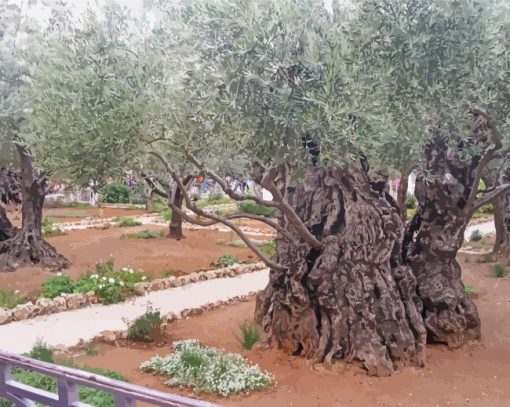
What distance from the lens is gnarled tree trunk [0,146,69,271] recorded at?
17391 millimetres

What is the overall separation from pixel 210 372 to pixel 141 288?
6.81 m

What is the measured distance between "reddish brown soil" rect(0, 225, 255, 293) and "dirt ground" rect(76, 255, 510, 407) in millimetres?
6260

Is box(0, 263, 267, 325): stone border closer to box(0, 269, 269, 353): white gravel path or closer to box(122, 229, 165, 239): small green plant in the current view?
box(0, 269, 269, 353): white gravel path

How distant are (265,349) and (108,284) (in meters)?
5.42

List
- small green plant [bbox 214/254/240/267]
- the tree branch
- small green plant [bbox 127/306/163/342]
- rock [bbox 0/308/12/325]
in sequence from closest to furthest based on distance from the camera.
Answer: the tree branch < small green plant [bbox 127/306/163/342] < rock [bbox 0/308/12/325] < small green plant [bbox 214/254/240/267]

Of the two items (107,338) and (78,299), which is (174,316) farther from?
(78,299)

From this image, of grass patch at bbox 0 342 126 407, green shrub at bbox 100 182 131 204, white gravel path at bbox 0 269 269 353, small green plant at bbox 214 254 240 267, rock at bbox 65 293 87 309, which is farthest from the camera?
green shrub at bbox 100 182 131 204

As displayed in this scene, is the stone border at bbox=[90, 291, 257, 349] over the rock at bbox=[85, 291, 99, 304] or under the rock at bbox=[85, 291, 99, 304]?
under

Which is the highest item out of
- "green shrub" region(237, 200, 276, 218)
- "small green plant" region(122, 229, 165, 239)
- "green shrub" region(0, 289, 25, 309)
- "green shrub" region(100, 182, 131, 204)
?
"green shrub" region(100, 182, 131, 204)

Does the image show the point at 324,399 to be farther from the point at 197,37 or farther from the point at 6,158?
the point at 6,158

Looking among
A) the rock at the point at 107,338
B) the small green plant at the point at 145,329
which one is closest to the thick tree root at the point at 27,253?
the rock at the point at 107,338

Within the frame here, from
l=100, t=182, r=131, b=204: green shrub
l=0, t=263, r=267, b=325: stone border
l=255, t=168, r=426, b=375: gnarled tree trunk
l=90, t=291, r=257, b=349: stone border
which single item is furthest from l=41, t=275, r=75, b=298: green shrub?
l=100, t=182, r=131, b=204: green shrub

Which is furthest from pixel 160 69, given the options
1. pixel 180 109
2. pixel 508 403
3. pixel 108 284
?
pixel 108 284

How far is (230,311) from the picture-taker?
522 inches
